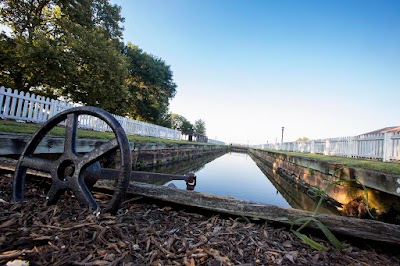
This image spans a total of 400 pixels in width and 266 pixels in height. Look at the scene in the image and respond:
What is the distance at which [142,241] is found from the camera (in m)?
1.32

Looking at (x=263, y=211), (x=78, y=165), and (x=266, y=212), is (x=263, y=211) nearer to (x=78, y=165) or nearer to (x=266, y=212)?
(x=266, y=212)

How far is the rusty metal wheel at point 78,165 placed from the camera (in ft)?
4.96

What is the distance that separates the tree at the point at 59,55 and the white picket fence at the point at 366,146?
48.8ft

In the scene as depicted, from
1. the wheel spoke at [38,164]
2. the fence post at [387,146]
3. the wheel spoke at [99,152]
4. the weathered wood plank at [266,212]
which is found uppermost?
the fence post at [387,146]

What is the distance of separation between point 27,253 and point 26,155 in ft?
3.92

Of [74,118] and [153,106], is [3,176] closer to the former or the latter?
[74,118]

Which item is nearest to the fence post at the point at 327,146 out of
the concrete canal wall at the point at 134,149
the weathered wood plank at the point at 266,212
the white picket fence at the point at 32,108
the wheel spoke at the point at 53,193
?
the concrete canal wall at the point at 134,149

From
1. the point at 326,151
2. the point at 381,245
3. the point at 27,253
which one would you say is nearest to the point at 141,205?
the point at 27,253

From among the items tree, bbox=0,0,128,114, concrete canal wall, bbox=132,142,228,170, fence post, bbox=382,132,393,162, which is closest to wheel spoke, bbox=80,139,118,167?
concrete canal wall, bbox=132,142,228,170

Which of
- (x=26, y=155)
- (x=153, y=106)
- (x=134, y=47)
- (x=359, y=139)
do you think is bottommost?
(x=26, y=155)

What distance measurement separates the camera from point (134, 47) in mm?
30438

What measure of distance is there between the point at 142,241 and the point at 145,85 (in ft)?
104

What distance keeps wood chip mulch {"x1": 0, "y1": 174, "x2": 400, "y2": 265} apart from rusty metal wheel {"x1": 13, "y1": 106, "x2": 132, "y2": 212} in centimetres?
11

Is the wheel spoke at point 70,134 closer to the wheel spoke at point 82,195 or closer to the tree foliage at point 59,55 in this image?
the wheel spoke at point 82,195
